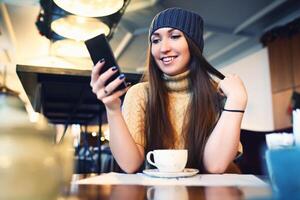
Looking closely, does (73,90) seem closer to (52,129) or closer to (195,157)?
(195,157)

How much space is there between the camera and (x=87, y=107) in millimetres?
2033

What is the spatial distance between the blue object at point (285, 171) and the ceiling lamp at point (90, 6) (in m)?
2.43

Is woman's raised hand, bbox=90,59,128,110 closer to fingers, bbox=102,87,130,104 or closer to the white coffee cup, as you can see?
fingers, bbox=102,87,130,104

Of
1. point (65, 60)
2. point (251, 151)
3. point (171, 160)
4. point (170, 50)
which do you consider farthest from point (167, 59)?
point (65, 60)

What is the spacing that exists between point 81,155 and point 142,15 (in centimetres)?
277

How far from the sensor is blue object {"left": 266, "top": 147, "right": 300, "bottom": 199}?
14.8 inches

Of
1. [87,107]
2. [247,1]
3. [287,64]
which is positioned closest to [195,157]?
[87,107]

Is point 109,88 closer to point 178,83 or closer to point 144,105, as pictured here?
point 144,105

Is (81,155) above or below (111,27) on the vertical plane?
below

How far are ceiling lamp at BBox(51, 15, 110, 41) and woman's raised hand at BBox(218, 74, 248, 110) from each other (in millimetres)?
2373

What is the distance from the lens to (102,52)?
2.56ft

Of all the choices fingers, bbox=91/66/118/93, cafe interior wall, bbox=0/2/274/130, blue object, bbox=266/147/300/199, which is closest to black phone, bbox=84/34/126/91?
fingers, bbox=91/66/118/93

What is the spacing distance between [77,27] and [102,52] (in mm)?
2585

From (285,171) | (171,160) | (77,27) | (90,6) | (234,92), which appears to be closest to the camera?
(285,171)
